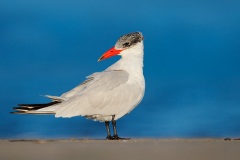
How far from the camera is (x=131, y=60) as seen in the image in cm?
1023

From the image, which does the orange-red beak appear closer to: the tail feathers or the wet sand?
the tail feathers

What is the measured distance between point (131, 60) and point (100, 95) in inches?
35.0

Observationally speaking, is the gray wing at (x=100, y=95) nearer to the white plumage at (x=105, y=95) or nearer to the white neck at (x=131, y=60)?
the white plumage at (x=105, y=95)

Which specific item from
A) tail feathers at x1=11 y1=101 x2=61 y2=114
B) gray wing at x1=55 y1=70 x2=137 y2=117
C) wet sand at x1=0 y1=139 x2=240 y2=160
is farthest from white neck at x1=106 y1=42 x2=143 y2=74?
wet sand at x1=0 y1=139 x2=240 y2=160

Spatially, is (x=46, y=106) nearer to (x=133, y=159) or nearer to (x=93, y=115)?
(x=93, y=115)

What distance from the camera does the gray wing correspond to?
9.62 metres

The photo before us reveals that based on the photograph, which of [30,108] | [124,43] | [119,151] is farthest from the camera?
[124,43]

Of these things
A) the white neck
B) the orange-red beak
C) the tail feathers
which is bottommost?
the tail feathers

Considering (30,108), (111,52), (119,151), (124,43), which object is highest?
(124,43)

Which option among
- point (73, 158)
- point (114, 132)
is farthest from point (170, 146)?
point (114, 132)

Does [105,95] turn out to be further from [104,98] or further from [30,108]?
[30,108]

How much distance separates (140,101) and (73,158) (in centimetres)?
302

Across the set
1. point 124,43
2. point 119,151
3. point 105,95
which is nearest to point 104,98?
point 105,95

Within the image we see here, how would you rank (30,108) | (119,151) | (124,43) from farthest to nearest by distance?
(124,43) → (30,108) → (119,151)
